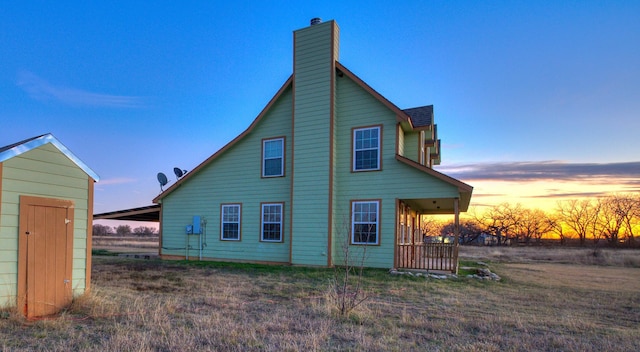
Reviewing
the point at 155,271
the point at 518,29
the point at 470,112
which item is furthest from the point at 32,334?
the point at 470,112

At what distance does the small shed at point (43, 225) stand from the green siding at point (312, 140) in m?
8.37

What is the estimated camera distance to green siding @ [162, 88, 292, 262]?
16.0 meters

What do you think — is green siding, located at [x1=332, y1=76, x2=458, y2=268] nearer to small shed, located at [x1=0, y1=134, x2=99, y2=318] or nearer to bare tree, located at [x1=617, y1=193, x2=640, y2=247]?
small shed, located at [x1=0, y1=134, x2=99, y2=318]

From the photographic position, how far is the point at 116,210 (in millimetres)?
20141

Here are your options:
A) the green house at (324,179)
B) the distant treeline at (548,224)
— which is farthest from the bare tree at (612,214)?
the green house at (324,179)

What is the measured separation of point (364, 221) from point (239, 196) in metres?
5.81

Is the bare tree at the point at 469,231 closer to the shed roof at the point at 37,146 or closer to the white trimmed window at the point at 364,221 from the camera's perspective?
the white trimmed window at the point at 364,221

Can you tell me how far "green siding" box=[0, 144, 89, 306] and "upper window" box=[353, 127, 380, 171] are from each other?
9466mm

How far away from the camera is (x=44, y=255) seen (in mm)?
6461

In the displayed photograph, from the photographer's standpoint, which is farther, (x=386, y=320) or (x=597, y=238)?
(x=597, y=238)

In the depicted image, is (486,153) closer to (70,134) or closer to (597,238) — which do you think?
(70,134)

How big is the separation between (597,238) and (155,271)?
201ft

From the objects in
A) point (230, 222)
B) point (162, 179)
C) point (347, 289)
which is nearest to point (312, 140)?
point (230, 222)

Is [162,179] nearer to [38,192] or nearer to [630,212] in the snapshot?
[38,192]
